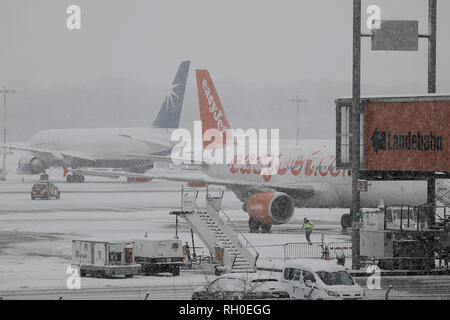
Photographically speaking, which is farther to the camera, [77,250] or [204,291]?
[77,250]

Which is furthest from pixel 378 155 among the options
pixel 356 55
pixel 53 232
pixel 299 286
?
pixel 53 232

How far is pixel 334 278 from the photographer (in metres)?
32.1

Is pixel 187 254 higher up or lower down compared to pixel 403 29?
lower down

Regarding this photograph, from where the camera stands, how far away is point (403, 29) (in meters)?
40.7

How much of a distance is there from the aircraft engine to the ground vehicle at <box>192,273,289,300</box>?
28694 millimetres

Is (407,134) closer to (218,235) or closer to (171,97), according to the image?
(218,235)

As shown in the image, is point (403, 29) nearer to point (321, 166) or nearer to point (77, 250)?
point (77, 250)

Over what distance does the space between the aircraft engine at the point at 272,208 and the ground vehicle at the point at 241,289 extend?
28.7m

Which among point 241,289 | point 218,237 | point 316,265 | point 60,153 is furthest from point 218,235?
point 60,153

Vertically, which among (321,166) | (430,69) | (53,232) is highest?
(430,69)

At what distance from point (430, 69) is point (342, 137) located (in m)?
5.62

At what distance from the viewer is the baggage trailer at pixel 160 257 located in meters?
41.5

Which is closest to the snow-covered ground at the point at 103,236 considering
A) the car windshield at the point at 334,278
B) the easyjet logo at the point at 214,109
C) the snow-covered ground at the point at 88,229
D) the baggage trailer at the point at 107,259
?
the snow-covered ground at the point at 88,229

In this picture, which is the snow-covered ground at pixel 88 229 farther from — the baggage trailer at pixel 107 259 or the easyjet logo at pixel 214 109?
the easyjet logo at pixel 214 109
